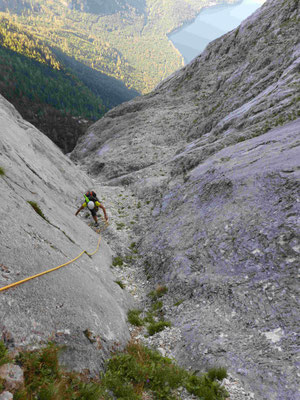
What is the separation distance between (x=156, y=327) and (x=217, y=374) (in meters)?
3.47

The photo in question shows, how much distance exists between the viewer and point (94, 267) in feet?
37.4

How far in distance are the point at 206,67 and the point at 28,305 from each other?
209 ft

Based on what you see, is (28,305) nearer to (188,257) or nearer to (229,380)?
(229,380)

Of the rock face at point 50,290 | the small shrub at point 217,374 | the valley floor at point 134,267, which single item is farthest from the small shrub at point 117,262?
the small shrub at point 217,374

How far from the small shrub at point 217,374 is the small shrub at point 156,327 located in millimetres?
3077

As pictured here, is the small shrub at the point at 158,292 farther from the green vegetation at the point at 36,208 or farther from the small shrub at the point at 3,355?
the small shrub at the point at 3,355

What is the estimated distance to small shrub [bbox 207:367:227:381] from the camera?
22.9ft

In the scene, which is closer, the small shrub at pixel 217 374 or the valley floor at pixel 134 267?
the small shrub at pixel 217 374

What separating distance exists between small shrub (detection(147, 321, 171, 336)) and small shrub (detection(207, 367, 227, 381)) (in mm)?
3077

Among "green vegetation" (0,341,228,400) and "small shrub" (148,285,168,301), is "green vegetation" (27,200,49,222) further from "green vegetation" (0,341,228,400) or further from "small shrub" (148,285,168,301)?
"small shrub" (148,285,168,301)

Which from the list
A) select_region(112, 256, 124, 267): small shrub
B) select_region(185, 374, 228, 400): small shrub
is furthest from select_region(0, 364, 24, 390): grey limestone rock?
select_region(112, 256, 124, 267): small shrub

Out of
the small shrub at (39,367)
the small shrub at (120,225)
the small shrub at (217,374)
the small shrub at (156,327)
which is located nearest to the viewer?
the small shrub at (39,367)

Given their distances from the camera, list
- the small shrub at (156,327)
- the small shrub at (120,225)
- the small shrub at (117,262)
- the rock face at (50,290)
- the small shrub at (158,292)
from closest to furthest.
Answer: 1. the rock face at (50,290)
2. the small shrub at (156,327)
3. the small shrub at (158,292)
4. the small shrub at (117,262)
5. the small shrub at (120,225)

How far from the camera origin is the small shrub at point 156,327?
974 cm
